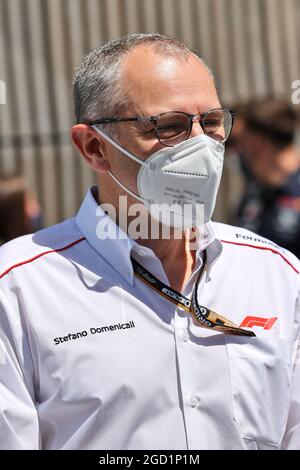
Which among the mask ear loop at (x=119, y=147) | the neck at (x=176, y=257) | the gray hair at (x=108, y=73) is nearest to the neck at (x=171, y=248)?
the neck at (x=176, y=257)

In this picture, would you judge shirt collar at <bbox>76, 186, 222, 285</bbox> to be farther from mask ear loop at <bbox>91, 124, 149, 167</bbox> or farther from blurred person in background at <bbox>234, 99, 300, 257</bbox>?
blurred person in background at <bbox>234, 99, 300, 257</bbox>

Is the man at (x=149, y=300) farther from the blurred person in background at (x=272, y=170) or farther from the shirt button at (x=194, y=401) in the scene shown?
the blurred person in background at (x=272, y=170)

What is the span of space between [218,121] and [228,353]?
63 cm

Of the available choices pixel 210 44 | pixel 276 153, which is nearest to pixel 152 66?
pixel 276 153

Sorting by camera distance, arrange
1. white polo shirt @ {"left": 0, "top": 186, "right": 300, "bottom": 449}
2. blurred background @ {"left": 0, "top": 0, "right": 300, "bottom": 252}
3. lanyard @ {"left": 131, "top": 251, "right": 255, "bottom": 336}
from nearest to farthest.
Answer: white polo shirt @ {"left": 0, "top": 186, "right": 300, "bottom": 449} → lanyard @ {"left": 131, "top": 251, "right": 255, "bottom": 336} → blurred background @ {"left": 0, "top": 0, "right": 300, "bottom": 252}

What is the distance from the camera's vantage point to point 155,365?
2250 millimetres

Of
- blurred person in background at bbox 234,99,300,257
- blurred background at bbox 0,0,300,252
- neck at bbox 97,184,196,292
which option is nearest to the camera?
neck at bbox 97,184,196,292

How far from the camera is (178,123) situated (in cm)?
237

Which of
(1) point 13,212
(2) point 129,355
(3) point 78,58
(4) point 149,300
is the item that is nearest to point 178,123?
(4) point 149,300

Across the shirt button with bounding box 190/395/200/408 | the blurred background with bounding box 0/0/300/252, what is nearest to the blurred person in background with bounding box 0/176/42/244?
the blurred background with bounding box 0/0/300/252

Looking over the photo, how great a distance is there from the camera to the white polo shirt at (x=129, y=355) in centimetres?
221

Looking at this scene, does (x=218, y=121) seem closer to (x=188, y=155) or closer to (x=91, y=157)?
(x=188, y=155)

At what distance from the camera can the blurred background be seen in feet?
23.1
